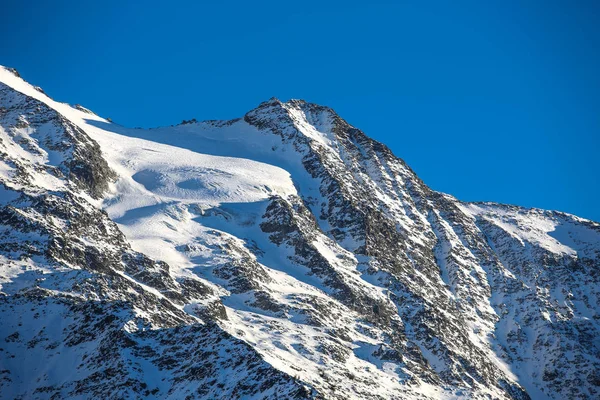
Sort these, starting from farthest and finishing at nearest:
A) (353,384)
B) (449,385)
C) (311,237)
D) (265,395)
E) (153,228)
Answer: (311,237), (153,228), (449,385), (353,384), (265,395)

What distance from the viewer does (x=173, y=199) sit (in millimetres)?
195375

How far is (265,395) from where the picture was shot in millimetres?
97000

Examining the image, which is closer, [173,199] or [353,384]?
[353,384]

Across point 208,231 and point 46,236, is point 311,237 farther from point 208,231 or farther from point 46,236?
point 46,236

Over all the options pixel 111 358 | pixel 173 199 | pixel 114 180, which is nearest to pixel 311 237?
pixel 173 199

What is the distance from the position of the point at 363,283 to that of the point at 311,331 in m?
30.1

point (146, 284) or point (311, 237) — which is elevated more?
point (311, 237)

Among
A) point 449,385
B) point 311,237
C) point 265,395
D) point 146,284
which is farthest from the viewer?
point 311,237

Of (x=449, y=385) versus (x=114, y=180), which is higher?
(x=114, y=180)

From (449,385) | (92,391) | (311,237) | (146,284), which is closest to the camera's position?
(92,391)

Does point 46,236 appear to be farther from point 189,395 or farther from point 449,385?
point 449,385

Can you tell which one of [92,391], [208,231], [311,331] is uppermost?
[208,231]

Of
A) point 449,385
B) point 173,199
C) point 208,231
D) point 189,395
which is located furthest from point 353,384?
point 173,199

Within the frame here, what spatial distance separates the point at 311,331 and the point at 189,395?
5770 centimetres
